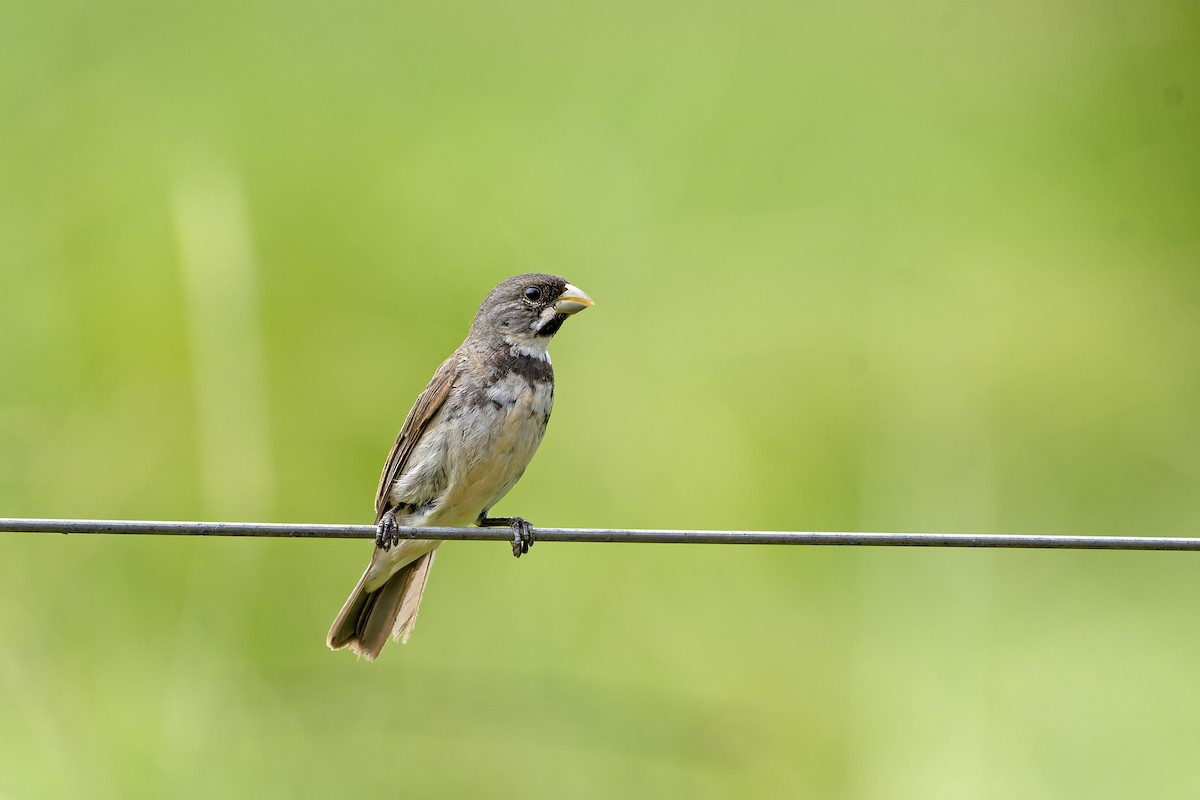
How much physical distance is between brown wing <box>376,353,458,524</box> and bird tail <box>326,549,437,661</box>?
31 cm

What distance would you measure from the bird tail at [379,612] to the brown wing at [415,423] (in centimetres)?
31

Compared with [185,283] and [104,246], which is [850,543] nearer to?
[185,283]

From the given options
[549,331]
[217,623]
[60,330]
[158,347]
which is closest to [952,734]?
[549,331]

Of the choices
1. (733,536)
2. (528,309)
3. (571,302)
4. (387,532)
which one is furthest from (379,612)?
(733,536)

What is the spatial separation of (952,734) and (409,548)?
3.55 metres

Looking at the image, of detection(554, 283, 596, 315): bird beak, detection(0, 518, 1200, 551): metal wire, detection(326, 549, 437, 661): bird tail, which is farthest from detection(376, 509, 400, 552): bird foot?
detection(554, 283, 596, 315): bird beak

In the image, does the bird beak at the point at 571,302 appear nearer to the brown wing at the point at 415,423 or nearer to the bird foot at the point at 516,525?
the brown wing at the point at 415,423

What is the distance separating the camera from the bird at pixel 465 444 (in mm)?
5105

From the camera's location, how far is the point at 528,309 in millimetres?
5543

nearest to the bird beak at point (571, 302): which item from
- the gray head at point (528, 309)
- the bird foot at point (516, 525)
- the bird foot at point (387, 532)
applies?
the gray head at point (528, 309)

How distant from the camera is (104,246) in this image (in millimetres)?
7492

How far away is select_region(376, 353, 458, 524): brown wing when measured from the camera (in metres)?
5.23

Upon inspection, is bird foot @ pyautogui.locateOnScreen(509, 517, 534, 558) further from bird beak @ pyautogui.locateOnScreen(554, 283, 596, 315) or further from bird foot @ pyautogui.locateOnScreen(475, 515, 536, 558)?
bird beak @ pyautogui.locateOnScreen(554, 283, 596, 315)

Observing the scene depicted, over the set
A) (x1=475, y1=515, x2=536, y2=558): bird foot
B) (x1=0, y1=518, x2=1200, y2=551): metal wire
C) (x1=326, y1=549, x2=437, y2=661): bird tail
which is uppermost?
(x1=0, y1=518, x2=1200, y2=551): metal wire
